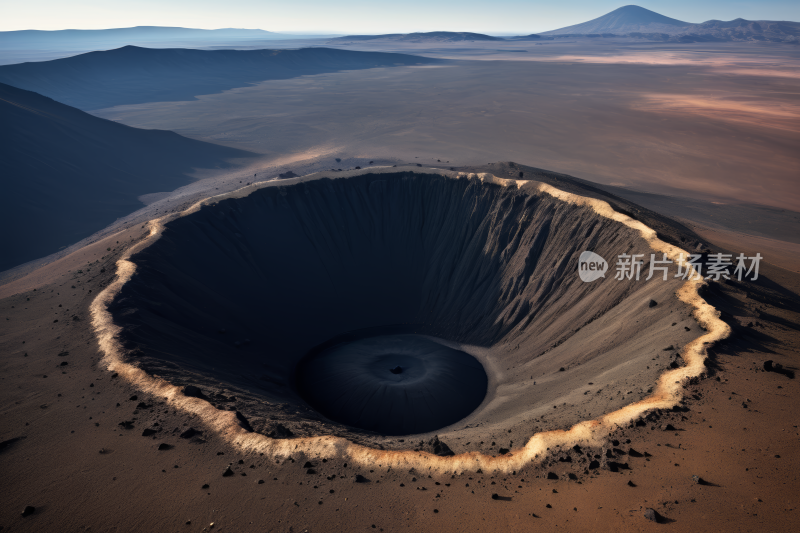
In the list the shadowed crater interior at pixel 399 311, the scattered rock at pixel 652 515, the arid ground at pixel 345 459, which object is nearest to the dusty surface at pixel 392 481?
the arid ground at pixel 345 459

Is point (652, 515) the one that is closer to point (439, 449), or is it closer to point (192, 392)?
point (439, 449)

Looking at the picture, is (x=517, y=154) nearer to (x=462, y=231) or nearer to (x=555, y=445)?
(x=462, y=231)

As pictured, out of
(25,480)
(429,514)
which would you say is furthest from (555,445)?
(25,480)

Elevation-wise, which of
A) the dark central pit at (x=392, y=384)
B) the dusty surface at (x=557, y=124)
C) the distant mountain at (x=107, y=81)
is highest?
the distant mountain at (x=107, y=81)

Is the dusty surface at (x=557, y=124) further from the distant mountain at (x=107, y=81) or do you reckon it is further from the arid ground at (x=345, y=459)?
the arid ground at (x=345, y=459)

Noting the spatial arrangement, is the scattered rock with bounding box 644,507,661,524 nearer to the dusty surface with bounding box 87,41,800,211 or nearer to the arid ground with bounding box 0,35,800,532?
the arid ground with bounding box 0,35,800,532

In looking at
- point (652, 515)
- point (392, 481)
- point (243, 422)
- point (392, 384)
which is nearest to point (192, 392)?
point (243, 422)
